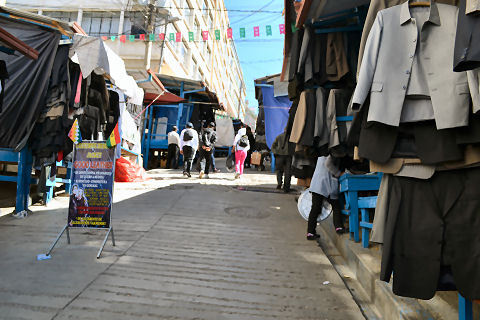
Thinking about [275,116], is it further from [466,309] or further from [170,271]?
[466,309]

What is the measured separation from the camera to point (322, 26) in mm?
3766

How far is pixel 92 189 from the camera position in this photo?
3.77 m

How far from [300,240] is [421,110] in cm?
317

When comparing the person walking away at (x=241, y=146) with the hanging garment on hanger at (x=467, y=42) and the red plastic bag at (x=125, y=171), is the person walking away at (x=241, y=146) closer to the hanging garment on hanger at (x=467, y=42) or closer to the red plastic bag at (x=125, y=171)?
the red plastic bag at (x=125, y=171)

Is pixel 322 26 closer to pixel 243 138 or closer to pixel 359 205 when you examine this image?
pixel 359 205

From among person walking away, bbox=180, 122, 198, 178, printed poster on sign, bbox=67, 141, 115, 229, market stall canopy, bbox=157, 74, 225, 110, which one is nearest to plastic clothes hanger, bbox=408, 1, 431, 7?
printed poster on sign, bbox=67, 141, 115, 229

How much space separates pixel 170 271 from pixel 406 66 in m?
2.84

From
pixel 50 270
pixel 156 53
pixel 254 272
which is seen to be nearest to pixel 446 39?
pixel 254 272

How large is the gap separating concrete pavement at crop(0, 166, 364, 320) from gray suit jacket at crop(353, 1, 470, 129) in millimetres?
1775

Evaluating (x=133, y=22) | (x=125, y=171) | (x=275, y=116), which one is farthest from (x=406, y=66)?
(x=133, y=22)

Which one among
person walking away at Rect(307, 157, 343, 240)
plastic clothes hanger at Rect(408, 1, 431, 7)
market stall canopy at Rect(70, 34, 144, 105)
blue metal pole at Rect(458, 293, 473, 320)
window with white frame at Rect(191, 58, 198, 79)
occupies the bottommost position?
blue metal pole at Rect(458, 293, 473, 320)

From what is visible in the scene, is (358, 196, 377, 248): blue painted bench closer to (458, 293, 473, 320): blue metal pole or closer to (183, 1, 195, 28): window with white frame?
(458, 293, 473, 320): blue metal pole

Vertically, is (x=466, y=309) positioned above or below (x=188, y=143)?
below

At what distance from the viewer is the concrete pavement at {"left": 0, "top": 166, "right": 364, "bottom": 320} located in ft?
7.93
